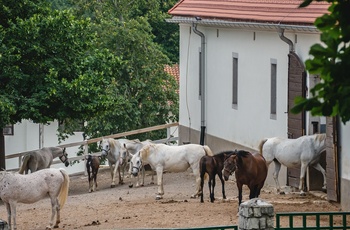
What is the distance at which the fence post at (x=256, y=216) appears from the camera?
44.0ft

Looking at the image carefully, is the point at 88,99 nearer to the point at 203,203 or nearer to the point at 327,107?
the point at 203,203

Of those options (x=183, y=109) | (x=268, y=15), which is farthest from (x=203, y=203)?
(x=183, y=109)

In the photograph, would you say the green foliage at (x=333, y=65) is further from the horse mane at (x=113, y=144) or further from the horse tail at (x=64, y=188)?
the horse mane at (x=113, y=144)

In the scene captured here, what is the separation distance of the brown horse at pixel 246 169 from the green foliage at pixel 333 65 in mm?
12689

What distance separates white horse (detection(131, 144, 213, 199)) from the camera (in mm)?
26531

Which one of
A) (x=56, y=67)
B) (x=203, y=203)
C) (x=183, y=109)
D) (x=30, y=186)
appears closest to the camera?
(x=30, y=186)

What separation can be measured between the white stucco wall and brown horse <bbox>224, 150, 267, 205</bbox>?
348cm

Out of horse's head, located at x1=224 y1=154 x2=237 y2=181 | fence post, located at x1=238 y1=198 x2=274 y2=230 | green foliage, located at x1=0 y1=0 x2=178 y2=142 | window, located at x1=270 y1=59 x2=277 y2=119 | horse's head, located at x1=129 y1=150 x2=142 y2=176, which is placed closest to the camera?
fence post, located at x1=238 y1=198 x2=274 y2=230

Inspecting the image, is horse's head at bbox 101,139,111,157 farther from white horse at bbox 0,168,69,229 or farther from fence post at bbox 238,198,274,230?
fence post at bbox 238,198,274,230

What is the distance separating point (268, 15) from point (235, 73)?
3522 millimetres

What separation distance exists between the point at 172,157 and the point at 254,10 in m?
4.36

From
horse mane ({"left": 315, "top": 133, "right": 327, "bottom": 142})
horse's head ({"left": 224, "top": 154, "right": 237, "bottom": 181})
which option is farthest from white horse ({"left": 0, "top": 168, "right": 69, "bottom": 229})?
horse mane ({"left": 315, "top": 133, "right": 327, "bottom": 142})

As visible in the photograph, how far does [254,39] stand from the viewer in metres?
28.3

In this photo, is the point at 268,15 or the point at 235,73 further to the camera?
the point at 235,73
